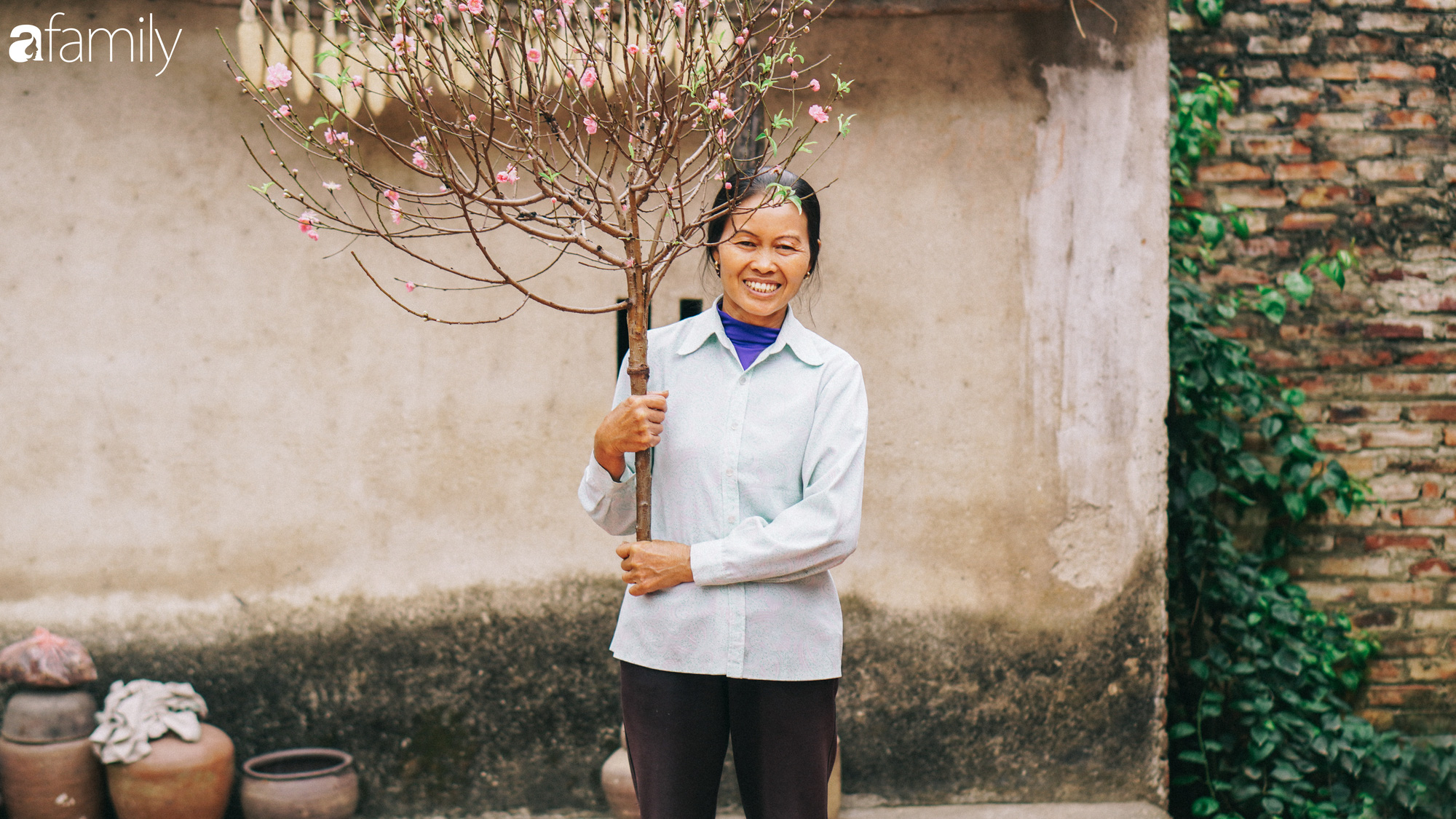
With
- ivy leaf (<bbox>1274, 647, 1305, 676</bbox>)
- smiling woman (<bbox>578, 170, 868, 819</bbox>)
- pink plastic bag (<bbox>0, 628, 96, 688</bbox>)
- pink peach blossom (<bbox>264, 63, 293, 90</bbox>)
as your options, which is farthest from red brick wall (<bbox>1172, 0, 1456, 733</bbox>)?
pink plastic bag (<bbox>0, 628, 96, 688</bbox>)

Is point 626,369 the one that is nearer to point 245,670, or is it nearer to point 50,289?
point 245,670

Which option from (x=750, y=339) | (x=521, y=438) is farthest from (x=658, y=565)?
(x=521, y=438)

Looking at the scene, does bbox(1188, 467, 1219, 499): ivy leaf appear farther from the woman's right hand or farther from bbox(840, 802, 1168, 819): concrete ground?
the woman's right hand

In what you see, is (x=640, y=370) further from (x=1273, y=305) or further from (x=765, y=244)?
(x=1273, y=305)

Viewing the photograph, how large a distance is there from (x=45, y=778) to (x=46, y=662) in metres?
0.36

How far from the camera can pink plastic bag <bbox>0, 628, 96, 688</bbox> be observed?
3.35 m

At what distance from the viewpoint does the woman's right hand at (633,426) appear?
1921 millimetres

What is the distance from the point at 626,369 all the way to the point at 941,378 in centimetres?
181

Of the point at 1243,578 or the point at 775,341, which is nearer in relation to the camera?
the point at 775,341

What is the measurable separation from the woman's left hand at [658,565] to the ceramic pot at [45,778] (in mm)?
2477

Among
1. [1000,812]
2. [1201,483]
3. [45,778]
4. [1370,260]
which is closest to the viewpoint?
[45,778]

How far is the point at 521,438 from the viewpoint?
362 centimetres

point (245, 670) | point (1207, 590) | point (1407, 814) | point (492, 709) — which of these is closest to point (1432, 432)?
point (1207, 590)

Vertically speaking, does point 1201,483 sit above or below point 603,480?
below
